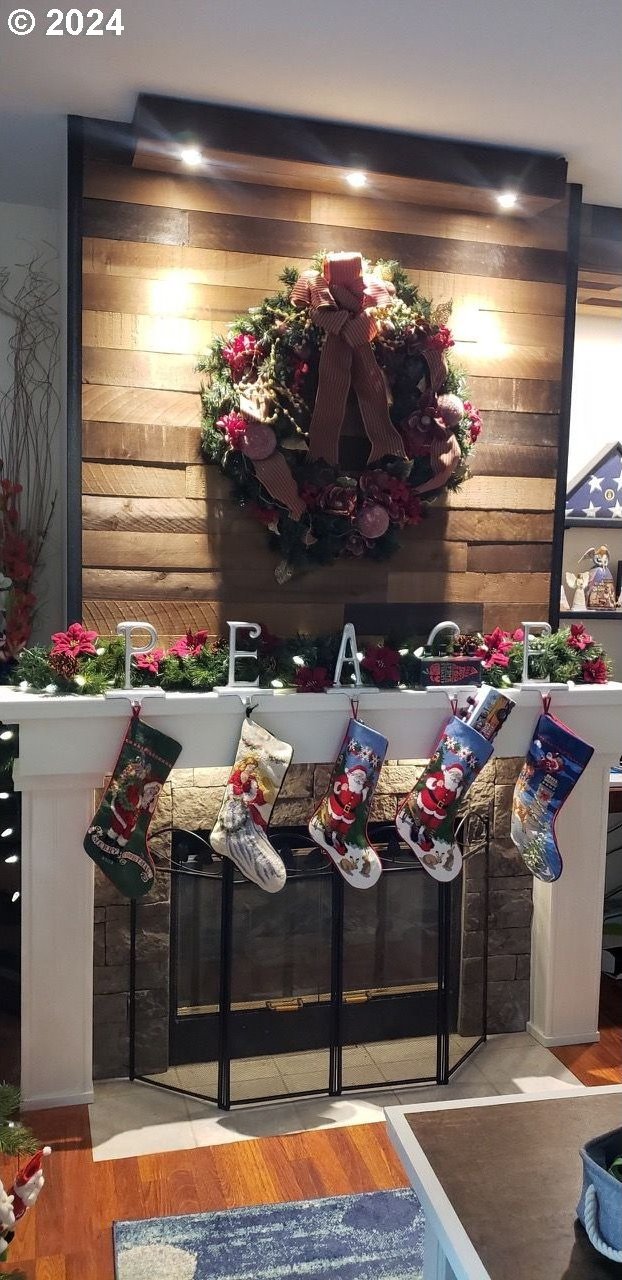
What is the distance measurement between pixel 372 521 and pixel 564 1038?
67.9 inches

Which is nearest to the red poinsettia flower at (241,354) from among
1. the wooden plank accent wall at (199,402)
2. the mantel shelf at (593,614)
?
the wooden plank accent wall at (199,402)

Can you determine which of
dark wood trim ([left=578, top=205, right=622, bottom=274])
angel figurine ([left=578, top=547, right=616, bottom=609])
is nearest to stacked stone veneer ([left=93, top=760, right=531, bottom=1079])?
angel figurine ([left=578, top=547, right=616, bottom=609])

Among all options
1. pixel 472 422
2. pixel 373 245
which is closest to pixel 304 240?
pixel 373 245

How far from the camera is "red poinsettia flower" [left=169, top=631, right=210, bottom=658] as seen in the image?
8.98ft

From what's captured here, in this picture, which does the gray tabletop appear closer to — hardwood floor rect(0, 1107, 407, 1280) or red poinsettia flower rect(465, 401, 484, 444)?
hardwood floor rect(0, 1107, 407, 1280)

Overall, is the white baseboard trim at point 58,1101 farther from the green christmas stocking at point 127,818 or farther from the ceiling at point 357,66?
the ceiling at point 357,66

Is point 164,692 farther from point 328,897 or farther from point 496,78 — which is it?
point 496,78

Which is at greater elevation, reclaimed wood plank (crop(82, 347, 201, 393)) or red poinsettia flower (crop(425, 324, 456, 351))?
red poinsettia flower (crop(425, 324, 456, 351))

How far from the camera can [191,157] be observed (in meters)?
2.68

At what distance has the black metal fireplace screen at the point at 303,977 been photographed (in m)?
2.88

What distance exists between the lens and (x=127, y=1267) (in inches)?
84.6

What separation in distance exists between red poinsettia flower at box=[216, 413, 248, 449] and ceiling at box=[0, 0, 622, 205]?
2.68ft

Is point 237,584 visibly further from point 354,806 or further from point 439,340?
point 439,340

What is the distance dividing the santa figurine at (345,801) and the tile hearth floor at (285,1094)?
73 cm
